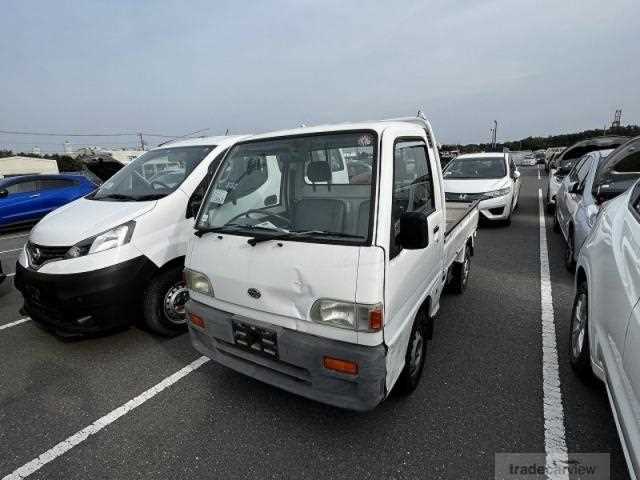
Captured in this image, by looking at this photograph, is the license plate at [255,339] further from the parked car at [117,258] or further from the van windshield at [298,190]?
the parked car at [117,258]

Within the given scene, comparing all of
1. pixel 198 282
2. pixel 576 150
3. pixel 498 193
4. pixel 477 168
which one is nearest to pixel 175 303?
pixel 198 282

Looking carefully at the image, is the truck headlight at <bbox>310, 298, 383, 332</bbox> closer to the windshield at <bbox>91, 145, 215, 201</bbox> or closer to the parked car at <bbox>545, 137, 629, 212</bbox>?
the windshield at <bbox>91, 145, 215, 201</bbox>

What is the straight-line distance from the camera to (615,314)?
1880 mm

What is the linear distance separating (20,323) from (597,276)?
5428mm

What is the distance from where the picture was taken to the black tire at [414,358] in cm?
245

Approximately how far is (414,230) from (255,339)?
116 centimetres

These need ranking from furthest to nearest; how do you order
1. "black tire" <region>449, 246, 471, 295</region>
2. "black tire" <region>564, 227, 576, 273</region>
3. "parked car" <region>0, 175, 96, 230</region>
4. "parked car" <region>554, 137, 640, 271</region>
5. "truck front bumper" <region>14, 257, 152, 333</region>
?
"parked car" <region>0, 175, 96, 230</region>, "black tire" <region>564, 227, 576, 273</region>, "black tire" <region>449, 246, 471, 295</region>, "parked car" <region>554, 137, 640, 271</region>, "truck front bumper" <region>14, 257, 152, 333</region>

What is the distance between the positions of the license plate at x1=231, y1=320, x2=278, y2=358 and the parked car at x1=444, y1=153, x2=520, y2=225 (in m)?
5.96

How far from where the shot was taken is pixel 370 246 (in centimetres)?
190

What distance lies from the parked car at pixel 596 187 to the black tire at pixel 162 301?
4.34 meters

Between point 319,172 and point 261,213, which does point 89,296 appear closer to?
point 261,213

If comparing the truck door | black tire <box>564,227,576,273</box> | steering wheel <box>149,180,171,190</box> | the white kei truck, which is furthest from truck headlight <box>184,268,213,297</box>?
black tire <box>564,227,576,273</box>

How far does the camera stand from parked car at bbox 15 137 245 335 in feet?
9.80

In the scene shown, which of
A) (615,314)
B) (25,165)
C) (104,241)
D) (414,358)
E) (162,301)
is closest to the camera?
(615,314)
